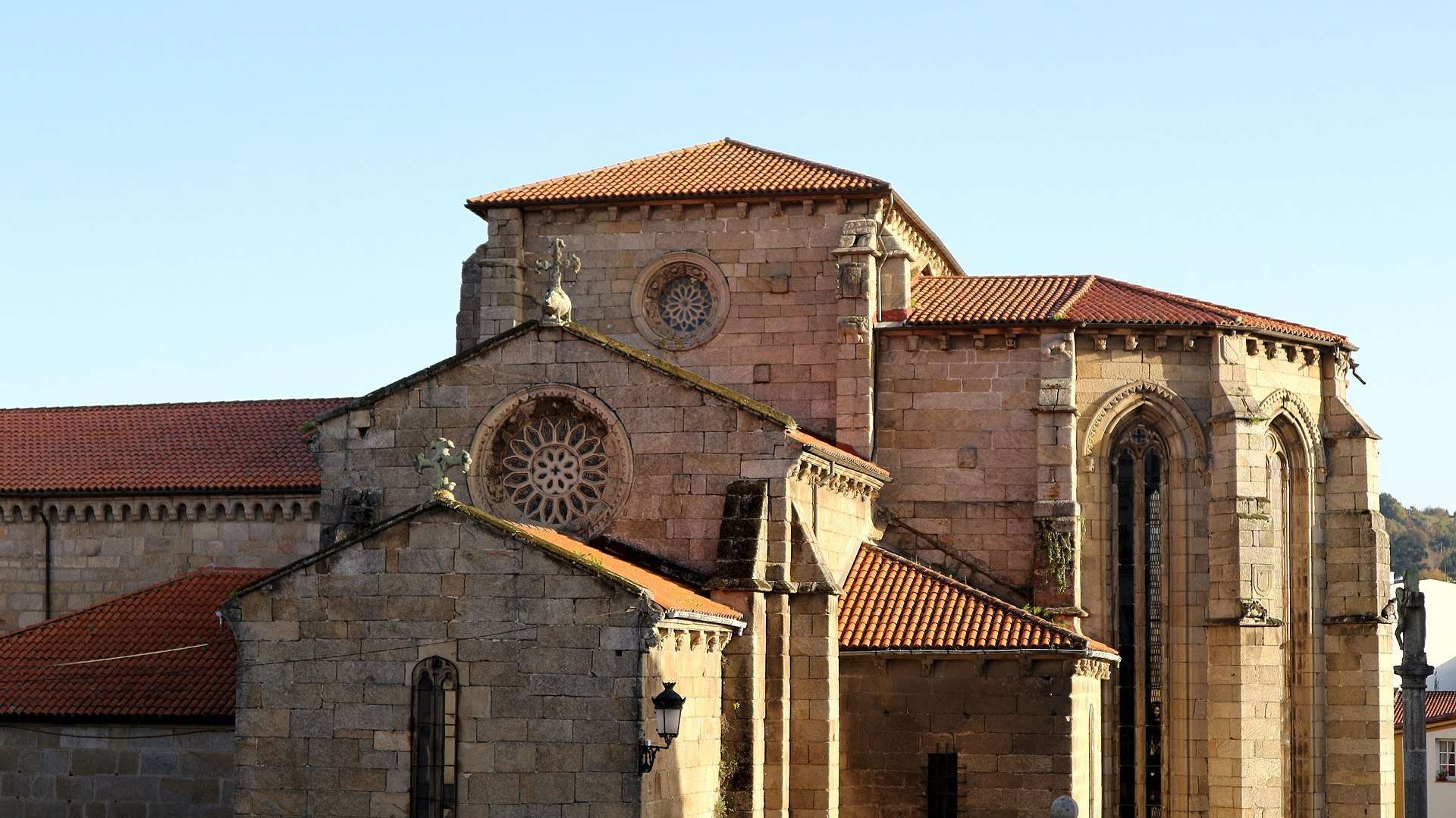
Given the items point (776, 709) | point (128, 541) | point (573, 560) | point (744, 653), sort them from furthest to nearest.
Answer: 1. point (128, 541)
2. point (776, 709)
3. point (744, 653)
4. point (573, 560)

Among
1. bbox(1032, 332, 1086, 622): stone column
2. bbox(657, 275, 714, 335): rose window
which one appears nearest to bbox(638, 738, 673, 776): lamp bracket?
bbox(1032, 332, 1086, 622): stone column

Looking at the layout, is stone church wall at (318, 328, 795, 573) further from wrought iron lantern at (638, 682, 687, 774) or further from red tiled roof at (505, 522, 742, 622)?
wrought iron lantern at (638, 682, 687, 774)

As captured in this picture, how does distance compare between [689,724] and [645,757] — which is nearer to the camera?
[645,757]

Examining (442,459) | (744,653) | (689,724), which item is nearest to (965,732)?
(744,653)

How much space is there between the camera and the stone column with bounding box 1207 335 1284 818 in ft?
113

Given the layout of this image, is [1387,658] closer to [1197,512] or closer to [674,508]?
[1197,512]

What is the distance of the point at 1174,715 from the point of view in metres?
35.1

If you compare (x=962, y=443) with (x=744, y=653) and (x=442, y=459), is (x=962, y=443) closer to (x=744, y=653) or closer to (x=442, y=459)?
(x=744, y=653)

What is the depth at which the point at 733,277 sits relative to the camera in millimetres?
36531

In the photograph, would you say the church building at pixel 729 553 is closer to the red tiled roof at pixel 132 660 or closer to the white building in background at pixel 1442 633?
the red tiled roof at pixel 132 660

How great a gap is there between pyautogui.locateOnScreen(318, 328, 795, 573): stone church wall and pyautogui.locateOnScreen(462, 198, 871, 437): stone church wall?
23.3ft

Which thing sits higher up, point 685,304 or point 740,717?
point 685,304

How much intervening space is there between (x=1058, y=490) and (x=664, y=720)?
1319 cm

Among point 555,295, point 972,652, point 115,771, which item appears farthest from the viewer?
point 115,771
